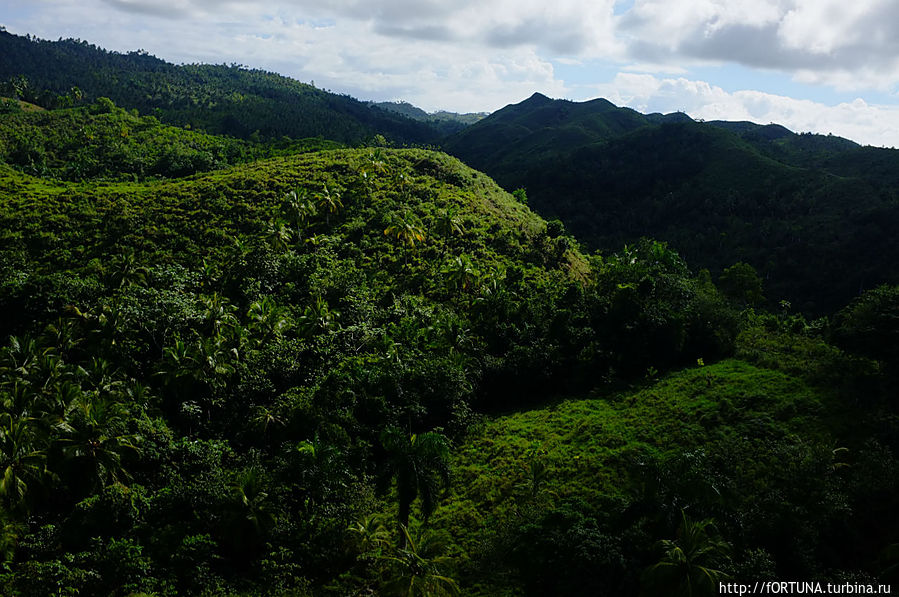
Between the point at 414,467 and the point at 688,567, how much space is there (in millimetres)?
13010

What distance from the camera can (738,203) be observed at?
4801 inches

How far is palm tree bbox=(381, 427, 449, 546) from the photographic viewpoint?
24922 millimetres

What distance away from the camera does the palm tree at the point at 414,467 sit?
24.9 m

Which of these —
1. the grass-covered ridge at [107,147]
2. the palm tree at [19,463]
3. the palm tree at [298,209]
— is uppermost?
the grass-covered ridge at [107,147]

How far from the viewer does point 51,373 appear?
32.5 meters

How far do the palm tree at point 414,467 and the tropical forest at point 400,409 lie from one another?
115mm

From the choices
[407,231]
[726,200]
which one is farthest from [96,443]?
[726,200]

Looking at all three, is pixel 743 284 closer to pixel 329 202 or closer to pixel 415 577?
pixel 329 202

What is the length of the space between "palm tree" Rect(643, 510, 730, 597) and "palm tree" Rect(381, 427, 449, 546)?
1057cm

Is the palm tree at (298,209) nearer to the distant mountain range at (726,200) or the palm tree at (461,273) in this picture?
the palm tree at (461,273)

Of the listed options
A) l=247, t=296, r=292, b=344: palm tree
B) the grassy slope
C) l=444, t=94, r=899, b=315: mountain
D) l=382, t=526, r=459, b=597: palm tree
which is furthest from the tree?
l=382, t=526, r=459, b=597: palm tree

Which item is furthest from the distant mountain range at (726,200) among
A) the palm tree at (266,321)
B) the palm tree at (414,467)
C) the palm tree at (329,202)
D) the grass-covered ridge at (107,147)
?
the palm tree at (266,321)

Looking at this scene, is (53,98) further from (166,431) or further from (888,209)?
(888,209)

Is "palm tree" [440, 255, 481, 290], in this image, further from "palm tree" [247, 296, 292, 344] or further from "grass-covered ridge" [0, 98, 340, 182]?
"grass-covered ridge" [0, 98, 340, 182]
